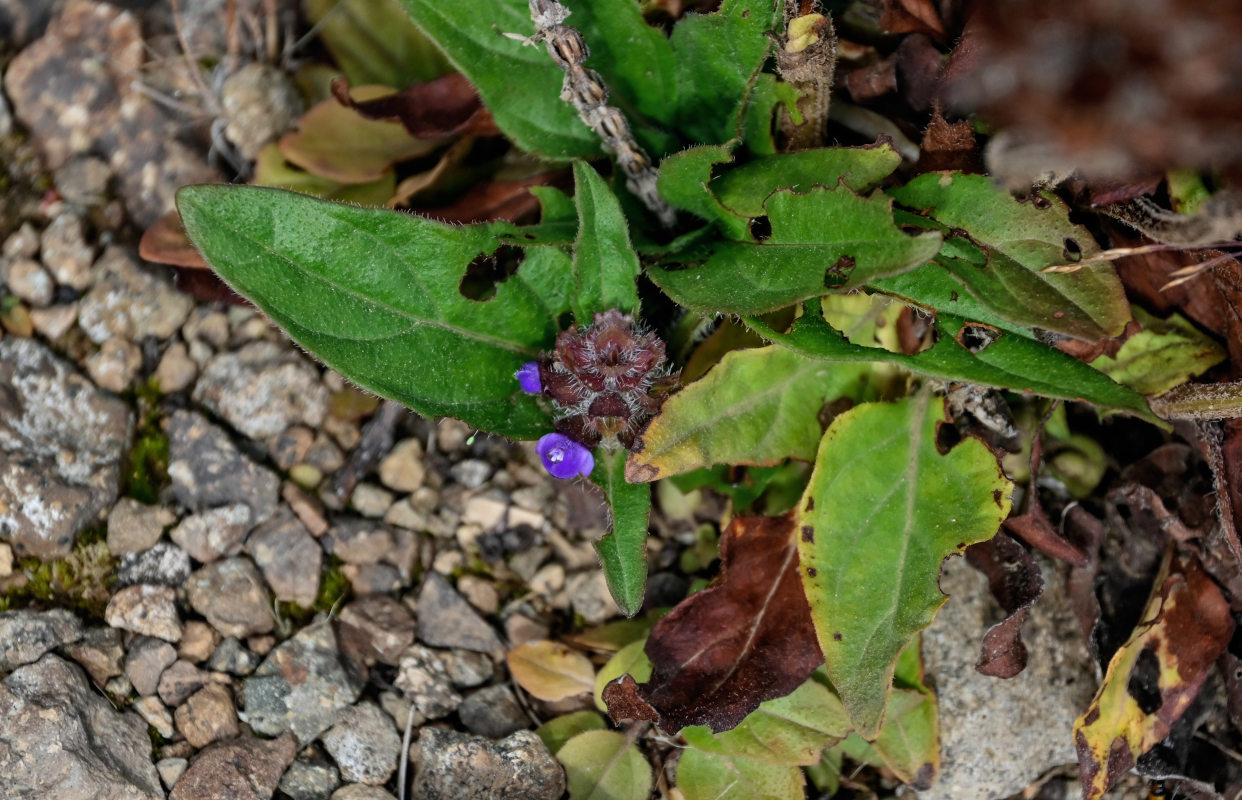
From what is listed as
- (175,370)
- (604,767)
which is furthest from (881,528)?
(175,370)

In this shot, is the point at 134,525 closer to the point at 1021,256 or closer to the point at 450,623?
the point at 450,623

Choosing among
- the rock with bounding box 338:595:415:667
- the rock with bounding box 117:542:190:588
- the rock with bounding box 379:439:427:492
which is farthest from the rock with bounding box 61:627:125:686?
the rock with bounding box 379:439:427:492

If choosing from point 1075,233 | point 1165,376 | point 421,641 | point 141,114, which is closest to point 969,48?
point 1075,233

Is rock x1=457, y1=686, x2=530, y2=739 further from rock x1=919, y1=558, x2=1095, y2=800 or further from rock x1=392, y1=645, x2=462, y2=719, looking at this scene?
rock x1=919, y1=558, x2=1095, y2=800

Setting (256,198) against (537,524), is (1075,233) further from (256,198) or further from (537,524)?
(256,198)

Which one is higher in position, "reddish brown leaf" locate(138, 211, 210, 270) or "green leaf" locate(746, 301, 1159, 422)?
"reddish brown leaf" locate(138, 211, 210, 270)

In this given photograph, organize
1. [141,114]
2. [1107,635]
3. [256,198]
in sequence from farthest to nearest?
[141,114]
[1107,635]
[256,198]
